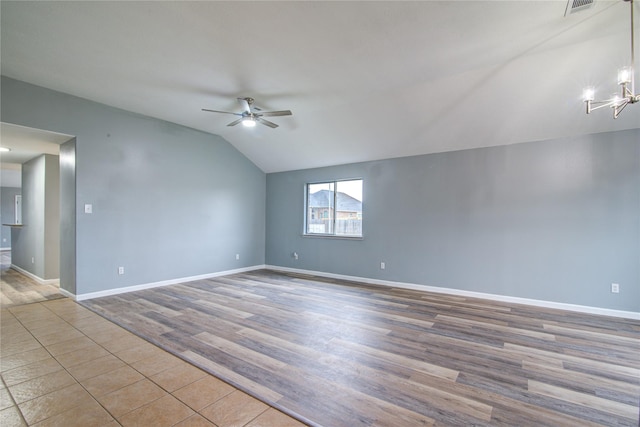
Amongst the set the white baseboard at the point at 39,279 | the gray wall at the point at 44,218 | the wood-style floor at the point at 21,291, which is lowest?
the wood-style floor at the point at 21,291

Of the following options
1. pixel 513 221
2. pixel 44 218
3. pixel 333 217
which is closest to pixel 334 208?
pixel 333 217

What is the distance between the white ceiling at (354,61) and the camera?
7.98 ft

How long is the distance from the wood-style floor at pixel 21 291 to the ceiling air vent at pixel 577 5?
23.5 feet

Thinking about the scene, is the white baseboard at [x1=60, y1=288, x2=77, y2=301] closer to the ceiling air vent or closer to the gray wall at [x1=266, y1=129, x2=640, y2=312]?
the gray wall at [x1=266, y1=129, x2=640, y2=312]

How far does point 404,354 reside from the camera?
8.69 feet

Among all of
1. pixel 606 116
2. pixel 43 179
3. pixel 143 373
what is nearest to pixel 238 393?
pixel 143 373

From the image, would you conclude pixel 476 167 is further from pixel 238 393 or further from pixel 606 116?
pixel 238 393

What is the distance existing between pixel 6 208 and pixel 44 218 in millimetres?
7925

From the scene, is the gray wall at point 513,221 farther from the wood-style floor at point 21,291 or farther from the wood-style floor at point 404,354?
the wood-style floor at point 21,291

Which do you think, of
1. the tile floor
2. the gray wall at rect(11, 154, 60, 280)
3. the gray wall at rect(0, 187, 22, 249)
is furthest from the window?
the gray wall at rect(0, 187, 22, 249)

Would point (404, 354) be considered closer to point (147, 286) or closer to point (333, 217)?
point (333, 217)

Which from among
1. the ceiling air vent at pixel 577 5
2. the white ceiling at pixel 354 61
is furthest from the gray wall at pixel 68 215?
the ceiling air vent at pixel 577 5

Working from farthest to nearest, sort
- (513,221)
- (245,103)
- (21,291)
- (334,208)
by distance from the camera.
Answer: (334,208)
(21,291)
(513,221)
(245,103)

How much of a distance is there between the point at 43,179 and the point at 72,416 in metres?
5.52
